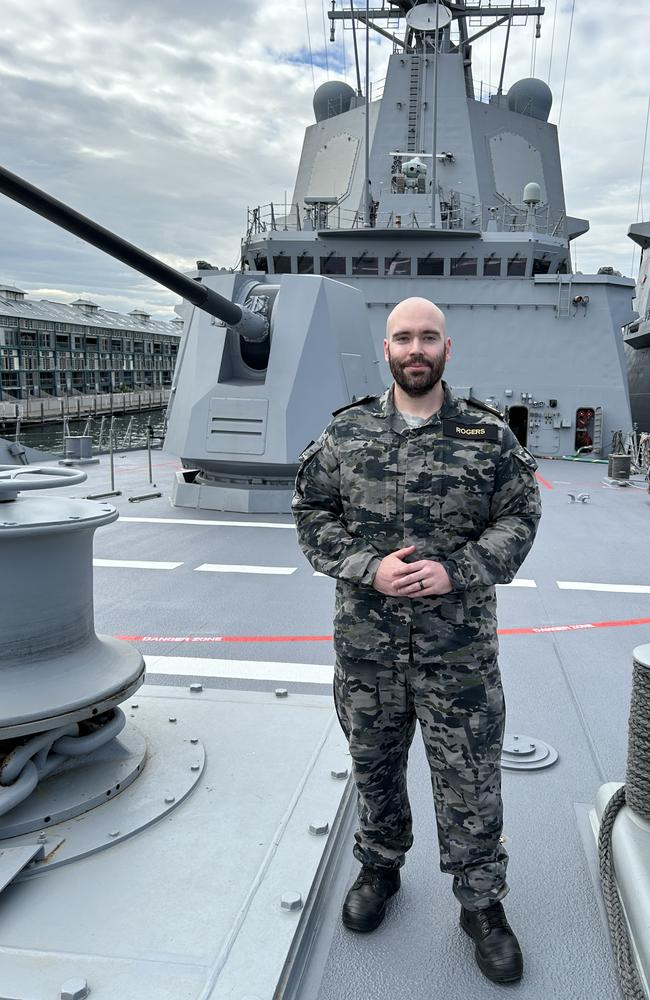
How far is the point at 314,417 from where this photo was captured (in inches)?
232

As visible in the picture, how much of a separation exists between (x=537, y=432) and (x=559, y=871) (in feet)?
35.6

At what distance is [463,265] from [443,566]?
1168cm

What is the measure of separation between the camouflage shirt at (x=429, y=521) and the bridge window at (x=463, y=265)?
11.4m

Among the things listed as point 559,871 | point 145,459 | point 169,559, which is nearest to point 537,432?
point 145,459

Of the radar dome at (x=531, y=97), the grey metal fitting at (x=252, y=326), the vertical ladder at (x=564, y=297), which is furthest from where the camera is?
the radar dome at (x=531, y=97)

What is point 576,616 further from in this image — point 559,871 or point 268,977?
point 268,977

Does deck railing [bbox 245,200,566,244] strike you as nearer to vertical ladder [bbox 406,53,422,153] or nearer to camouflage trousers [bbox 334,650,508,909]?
vertical ladder [bbox 406,53,422,153]

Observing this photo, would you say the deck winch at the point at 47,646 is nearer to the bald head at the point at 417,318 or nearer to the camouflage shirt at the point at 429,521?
the camouflage shirt at the point at 429,521

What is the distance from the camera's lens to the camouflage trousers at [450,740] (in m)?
1.38

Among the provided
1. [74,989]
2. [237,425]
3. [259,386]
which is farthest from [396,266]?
[74,989]

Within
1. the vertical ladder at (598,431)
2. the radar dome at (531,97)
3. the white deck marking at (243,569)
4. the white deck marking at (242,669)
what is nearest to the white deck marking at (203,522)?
the white deck marking at (243,569)

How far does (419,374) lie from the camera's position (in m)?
Result: 1.37

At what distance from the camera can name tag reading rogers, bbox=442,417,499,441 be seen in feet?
4.52

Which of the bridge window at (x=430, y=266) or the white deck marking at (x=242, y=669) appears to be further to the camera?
the bridge window at (x=430, y=266)
